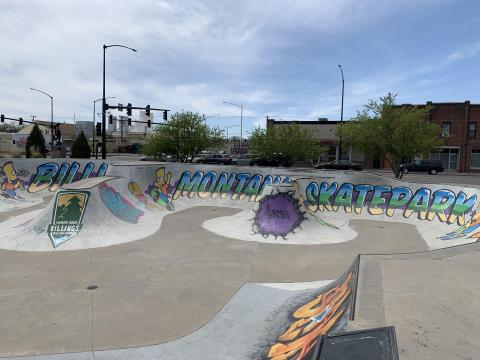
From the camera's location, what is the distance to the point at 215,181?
21.6 m

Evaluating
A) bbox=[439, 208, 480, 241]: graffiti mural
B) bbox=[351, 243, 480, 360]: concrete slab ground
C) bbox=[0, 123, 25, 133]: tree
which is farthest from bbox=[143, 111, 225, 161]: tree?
bbox=[0, 123, 25, 133]: tree

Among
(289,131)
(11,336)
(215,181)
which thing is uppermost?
(289,131)

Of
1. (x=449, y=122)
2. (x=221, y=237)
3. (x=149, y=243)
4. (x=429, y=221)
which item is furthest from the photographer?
(x=449, y=122)

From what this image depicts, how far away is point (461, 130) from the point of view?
150 ft

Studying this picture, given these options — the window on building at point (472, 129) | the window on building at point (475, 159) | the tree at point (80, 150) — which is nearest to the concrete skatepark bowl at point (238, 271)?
the tree at point (80, 150)

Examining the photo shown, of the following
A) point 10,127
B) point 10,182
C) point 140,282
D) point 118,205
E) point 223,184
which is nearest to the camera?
point 140,282

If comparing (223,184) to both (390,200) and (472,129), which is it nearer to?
(390,200)

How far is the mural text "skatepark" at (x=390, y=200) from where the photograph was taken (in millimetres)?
15203

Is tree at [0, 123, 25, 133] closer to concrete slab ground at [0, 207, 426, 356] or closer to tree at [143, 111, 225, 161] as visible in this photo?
tree at [143, 111, 225, 161]

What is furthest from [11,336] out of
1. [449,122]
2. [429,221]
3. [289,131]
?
[449,122]

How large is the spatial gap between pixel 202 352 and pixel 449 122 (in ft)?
164

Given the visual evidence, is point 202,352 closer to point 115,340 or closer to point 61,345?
point 115,340

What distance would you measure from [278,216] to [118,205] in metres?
6.18

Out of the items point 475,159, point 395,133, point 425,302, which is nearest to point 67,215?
point 425,302
